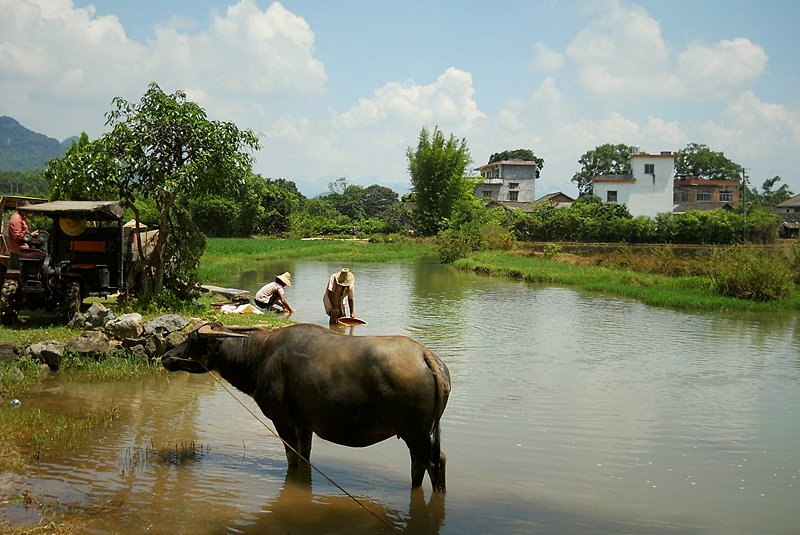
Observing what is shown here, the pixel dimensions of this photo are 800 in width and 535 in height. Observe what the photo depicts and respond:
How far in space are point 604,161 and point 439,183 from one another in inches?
1349

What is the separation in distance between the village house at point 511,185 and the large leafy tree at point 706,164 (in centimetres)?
1910

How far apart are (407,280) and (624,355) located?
478 inches

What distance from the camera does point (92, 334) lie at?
773cm

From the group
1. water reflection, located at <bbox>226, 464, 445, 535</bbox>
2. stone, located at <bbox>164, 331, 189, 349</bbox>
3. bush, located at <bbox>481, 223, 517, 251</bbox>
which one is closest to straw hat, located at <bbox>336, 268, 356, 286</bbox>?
stone, located at <bbox>164, 331, 189, 349</bbox>

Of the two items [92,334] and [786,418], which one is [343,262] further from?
[786,418]

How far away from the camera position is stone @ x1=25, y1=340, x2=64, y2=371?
7301mm

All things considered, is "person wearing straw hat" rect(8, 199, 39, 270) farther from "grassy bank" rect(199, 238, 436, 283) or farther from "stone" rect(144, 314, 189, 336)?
"grassy bank" rect(199, 238, 436, 283)

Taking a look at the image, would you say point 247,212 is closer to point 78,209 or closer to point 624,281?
point 624,281

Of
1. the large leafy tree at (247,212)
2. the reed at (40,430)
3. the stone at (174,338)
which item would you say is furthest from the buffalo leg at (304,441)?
the large leafy tree at (247,212)

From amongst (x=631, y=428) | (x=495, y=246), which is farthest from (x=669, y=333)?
(x=495, y=246)

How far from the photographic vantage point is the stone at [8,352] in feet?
23.4

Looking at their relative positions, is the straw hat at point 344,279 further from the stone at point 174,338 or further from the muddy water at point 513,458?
the stone at point 174,338

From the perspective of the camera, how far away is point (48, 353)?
7293 millimetres

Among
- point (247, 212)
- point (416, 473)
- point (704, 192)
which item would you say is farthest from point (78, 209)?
point (704, 192)
